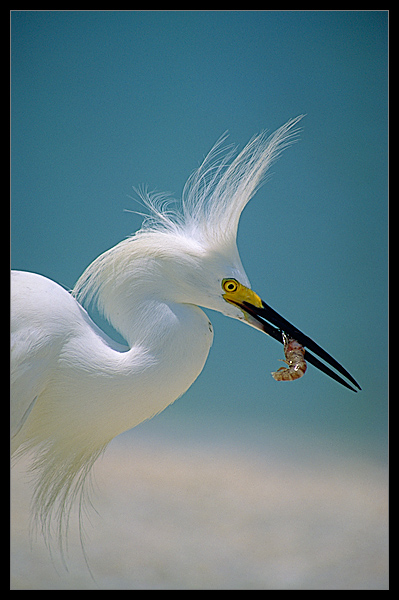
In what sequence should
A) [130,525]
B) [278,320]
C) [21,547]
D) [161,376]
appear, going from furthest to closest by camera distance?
[130,525], [21,547], [278,320], [161,376]

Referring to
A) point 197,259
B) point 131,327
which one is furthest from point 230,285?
point 131,327

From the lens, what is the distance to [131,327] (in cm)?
175

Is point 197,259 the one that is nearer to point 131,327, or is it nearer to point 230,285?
point 230,285

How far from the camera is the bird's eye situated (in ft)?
5.86

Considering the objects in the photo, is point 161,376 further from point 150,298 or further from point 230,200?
point 230,200

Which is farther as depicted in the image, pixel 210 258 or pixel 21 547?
pixel 21 547

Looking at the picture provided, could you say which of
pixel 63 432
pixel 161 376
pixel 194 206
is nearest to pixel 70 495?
pixel 63 432

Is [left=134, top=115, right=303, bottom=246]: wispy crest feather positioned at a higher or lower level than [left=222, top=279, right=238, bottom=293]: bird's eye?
higher

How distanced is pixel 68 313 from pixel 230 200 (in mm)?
620

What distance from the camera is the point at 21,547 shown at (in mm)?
2604

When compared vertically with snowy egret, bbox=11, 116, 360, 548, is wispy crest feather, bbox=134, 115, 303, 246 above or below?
above

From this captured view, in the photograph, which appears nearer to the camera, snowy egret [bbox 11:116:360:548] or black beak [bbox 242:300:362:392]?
snowy egret [bbox 11:116:360:548]

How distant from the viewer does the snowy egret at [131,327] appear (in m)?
1.69

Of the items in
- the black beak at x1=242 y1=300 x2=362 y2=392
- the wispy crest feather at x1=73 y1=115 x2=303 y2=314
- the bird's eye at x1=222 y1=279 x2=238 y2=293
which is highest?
the wispy crest feather at x1=73 y1=115 x2=303 y2=314
